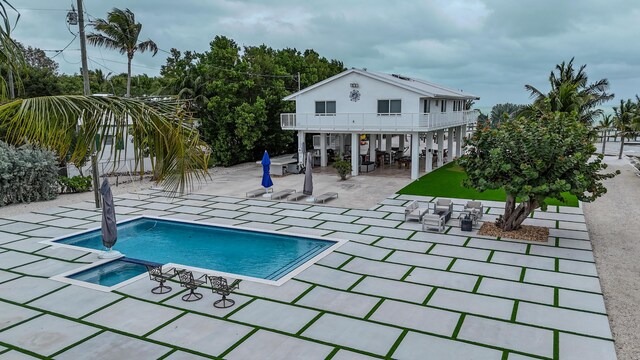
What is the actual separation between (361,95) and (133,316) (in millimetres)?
23285

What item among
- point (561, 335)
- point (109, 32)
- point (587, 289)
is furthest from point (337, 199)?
point (109, 32)

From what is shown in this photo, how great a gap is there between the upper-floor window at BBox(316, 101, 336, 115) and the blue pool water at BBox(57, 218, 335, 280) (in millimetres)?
15738

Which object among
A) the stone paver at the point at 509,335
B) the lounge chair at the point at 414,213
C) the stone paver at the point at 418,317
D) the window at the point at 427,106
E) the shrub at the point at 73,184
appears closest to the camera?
the stone paver at the point at 509,335

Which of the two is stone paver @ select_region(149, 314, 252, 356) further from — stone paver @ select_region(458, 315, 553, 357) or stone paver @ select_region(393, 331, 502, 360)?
stone paver @ select_region(458, 315, 553, 357)

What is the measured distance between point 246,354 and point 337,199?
1492 cm

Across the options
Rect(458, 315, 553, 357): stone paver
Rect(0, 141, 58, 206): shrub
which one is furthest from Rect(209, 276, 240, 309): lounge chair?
Rect(0, 141, 58, 206): shrub

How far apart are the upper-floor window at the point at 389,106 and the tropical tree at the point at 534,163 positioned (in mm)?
13245

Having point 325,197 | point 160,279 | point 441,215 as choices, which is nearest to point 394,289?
point 160,279

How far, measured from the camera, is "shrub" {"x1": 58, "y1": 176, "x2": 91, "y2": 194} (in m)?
25.3

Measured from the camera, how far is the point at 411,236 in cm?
1658

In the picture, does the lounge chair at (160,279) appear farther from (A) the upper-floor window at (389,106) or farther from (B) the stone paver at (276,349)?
(A) the upper-floor window at (389,106)

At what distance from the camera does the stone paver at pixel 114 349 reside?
8.72m

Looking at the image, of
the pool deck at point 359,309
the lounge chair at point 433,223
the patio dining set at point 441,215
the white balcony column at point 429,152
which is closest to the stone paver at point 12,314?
the pool deck at point 359,309

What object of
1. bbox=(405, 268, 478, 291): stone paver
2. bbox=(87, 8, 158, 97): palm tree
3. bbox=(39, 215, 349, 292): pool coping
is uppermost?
bbox=(87, 8, 158, 97): palm tree
